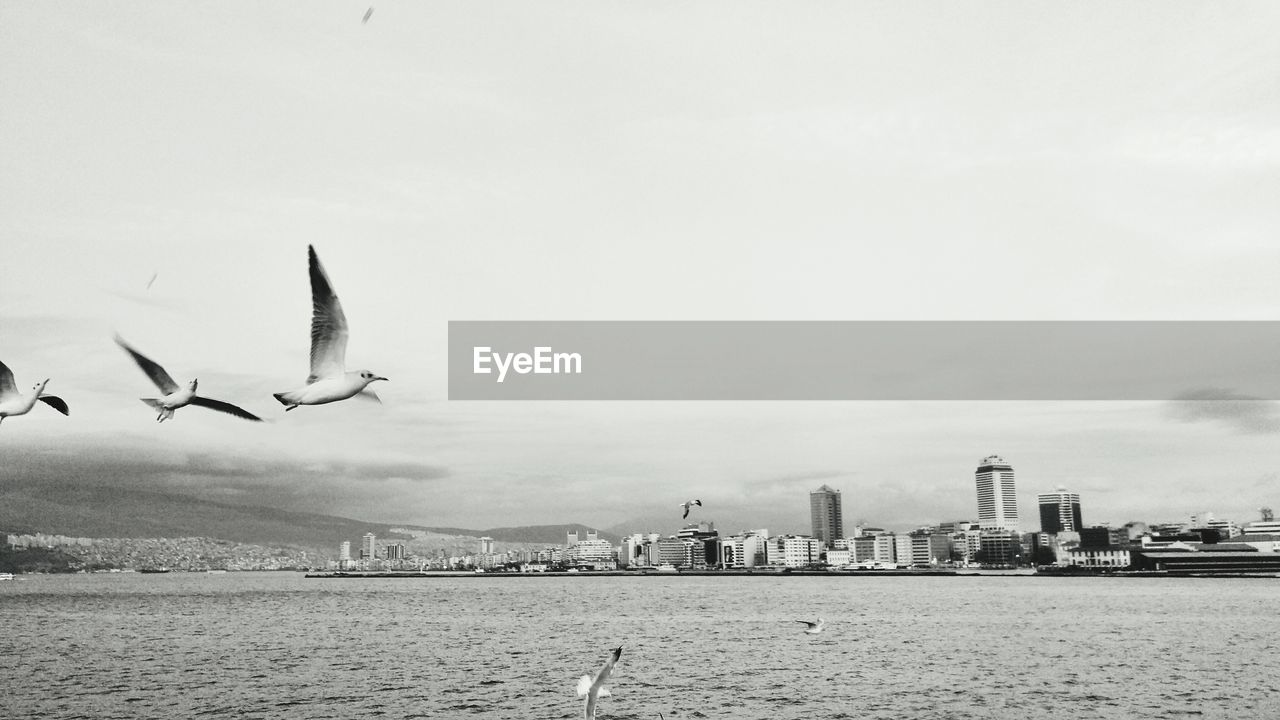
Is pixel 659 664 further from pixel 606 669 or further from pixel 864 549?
pixel 864 549

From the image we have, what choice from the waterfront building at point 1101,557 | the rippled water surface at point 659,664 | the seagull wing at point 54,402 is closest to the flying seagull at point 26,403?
the seagull wing at point 54,402

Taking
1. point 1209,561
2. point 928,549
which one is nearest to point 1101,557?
point 1209,561

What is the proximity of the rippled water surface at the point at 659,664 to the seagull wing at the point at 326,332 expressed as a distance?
1502 cm

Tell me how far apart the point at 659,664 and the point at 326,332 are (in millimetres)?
23821

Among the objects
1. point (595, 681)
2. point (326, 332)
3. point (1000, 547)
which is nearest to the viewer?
point (326, 332)

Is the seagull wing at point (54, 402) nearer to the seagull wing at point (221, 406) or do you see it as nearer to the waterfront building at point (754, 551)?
the seagull wing at point (221, 406)

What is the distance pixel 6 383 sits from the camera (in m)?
7.96

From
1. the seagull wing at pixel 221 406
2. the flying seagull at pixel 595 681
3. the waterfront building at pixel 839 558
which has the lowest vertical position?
the waterfront building at pixel 839 558

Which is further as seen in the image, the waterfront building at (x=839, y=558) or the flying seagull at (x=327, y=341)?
the waterfront building at (x=839, y=558)

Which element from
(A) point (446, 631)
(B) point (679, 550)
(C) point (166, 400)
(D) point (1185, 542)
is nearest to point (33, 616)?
(A) point (446, 631)

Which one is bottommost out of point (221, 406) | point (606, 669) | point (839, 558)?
point (839, 558)

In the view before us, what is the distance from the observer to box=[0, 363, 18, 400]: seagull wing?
25.8ft

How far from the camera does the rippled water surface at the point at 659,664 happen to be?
21.5 metres

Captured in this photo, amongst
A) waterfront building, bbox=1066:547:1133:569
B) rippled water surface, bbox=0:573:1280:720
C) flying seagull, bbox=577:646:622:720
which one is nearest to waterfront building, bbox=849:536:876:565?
waterfront building, bbox=1066:547:1133:569
